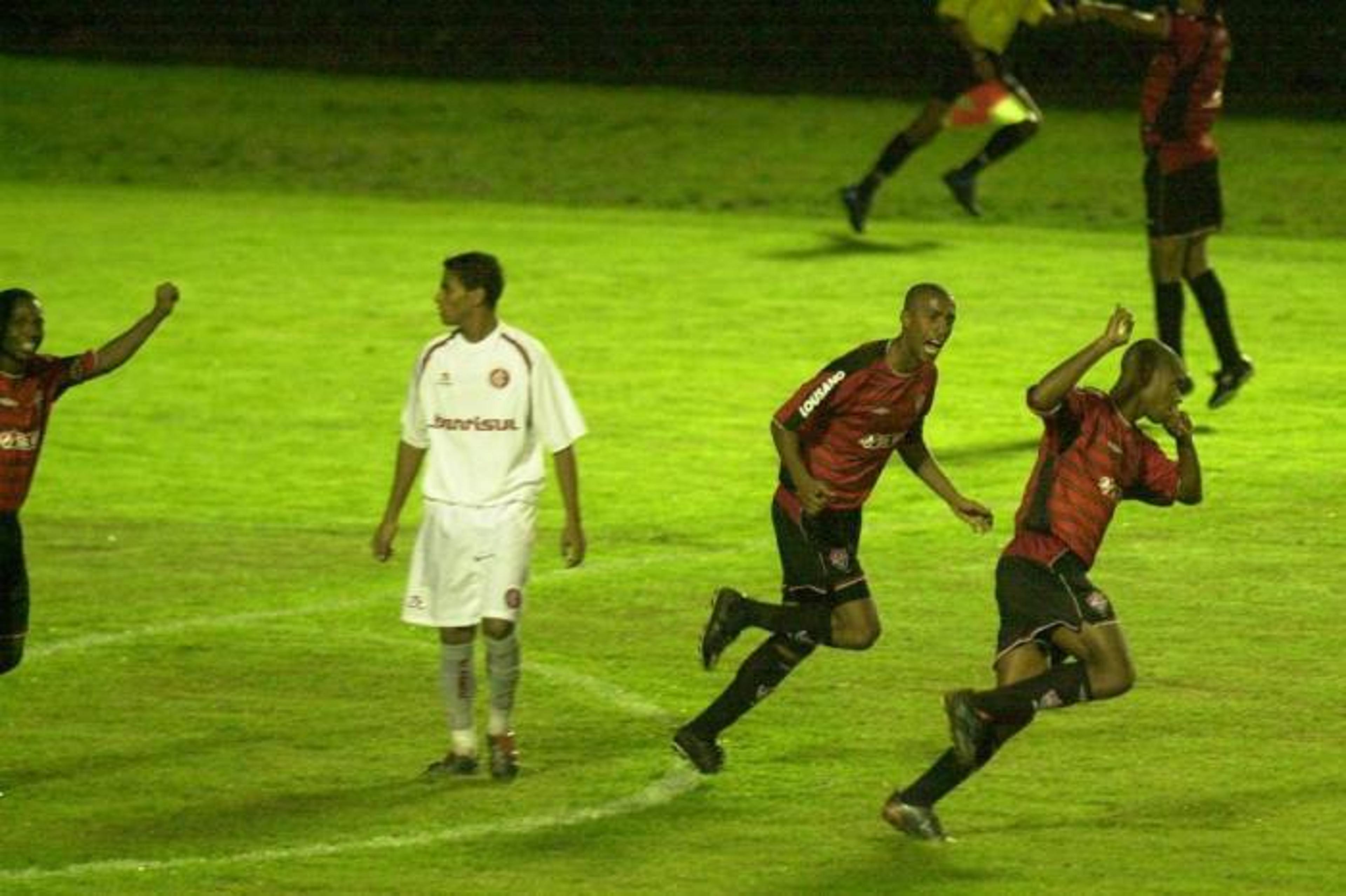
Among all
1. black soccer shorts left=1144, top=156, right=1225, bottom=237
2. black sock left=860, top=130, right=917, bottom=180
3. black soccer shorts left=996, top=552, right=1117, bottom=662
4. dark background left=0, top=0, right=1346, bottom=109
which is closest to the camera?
black soccer shorts left=996, top=552, right=1117, bottom=662

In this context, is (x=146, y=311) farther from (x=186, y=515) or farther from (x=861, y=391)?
(x=861, y=391)

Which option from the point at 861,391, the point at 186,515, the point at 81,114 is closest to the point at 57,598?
the point at 186,515

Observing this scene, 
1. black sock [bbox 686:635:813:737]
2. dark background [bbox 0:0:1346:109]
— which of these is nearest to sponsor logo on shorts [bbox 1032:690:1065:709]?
black sock [bbox 686:635:813:737]

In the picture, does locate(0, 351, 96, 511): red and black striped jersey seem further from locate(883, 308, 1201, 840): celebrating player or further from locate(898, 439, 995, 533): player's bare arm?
locate(883, 308, 1201, 840): celebrating player

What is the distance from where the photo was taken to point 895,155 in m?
25.2

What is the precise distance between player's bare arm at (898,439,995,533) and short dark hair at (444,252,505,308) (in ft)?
5.23

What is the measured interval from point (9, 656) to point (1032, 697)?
12.9 ft

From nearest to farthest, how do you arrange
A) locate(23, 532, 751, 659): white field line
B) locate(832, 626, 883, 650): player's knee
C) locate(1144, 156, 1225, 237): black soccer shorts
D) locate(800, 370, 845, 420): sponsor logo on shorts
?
locate(800, 370, 845, 420): sponsor logo on shorts < locate(832, 626, 883, 650): player's knee < locate(23, 532, 751, 659): white field line < locate(1144, 156, 1225, 237): black soccer shorts

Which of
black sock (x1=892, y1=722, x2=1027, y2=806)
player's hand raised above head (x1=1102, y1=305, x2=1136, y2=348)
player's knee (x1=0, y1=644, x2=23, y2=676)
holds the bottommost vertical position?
black sock (x1=892, y1=722, x2=1027, y2=806)

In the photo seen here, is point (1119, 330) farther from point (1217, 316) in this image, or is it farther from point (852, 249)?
point (852, 249)

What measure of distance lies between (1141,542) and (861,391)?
16.3 ft

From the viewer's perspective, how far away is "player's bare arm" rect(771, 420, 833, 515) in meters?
10.4

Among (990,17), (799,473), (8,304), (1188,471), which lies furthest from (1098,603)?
(990,17)

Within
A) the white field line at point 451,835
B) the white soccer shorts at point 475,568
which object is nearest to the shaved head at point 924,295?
the white soccer shorts at point 475,568
